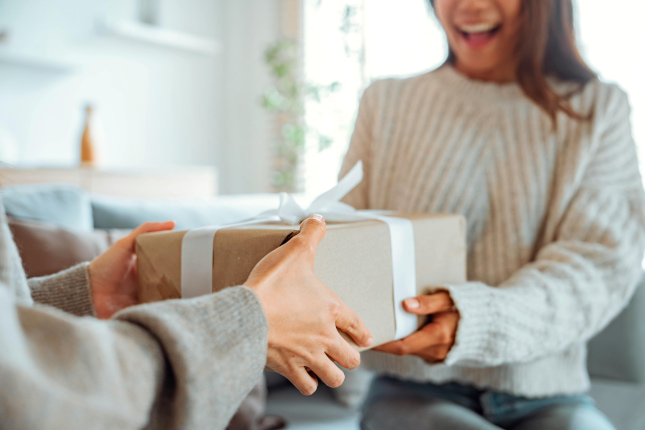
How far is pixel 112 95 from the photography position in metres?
3.14

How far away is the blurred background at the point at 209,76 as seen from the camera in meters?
2.75

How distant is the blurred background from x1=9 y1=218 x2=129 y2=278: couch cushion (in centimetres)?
158

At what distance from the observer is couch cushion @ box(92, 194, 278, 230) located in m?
1.17

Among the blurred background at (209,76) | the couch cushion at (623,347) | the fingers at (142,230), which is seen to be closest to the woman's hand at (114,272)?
the fingers at (142,230)

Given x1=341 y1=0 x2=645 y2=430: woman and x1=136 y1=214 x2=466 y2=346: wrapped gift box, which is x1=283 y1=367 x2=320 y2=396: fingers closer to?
x1=136 y1=214 x2=466 y2=346: wrapped gift box

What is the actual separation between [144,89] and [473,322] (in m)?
3.14

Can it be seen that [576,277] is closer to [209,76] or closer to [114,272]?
[114,272]

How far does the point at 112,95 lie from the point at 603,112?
2922mm

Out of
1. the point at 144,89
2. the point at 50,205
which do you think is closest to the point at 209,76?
the point at 144,89

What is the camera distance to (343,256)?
52 cm

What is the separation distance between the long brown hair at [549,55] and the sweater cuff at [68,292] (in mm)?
773

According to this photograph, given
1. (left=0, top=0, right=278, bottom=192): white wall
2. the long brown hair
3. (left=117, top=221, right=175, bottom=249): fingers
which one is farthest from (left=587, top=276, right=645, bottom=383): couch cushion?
(left=0, top=0, right=278, bottom=192): white wall

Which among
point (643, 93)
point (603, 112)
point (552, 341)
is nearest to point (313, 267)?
point (552, 341)

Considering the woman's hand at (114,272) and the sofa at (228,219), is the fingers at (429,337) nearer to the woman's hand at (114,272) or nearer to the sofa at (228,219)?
the woman's hand at (114,272)
